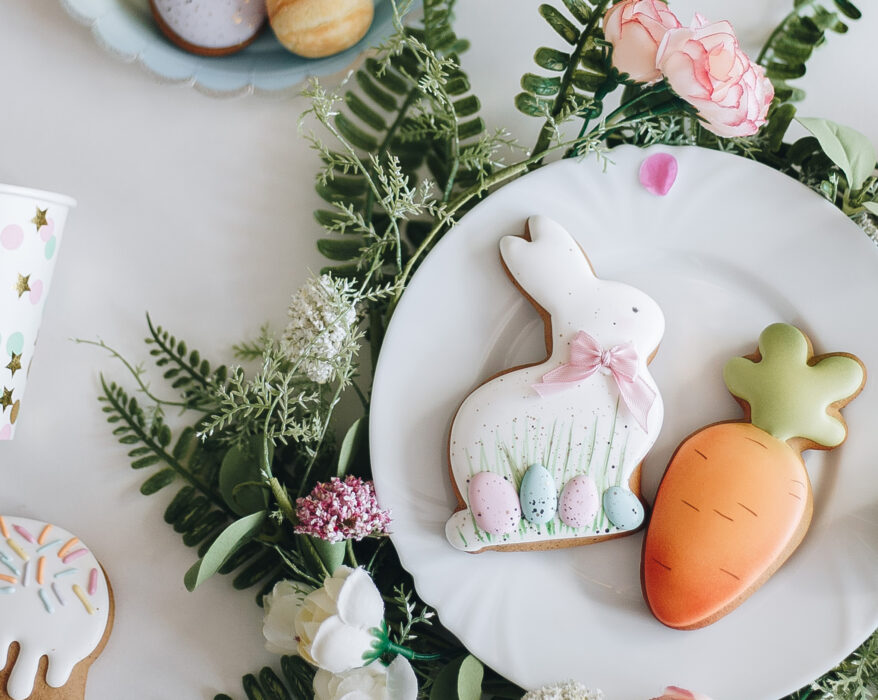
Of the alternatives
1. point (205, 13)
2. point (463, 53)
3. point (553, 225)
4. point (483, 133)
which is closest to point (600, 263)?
point (553, 225)

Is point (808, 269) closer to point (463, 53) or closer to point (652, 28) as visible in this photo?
point (652, 28)

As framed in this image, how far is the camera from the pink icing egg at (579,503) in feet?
2.63

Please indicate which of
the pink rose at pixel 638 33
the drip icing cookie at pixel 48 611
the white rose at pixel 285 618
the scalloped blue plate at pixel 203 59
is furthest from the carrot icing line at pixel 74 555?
the pink rose at pixel 638 33

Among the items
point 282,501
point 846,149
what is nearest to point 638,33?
point 846,149

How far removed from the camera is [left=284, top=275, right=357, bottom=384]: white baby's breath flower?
79 cm

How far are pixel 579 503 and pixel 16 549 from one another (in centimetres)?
69

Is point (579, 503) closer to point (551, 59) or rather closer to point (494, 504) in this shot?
point (494, 504)

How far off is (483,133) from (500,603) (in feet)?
1.92

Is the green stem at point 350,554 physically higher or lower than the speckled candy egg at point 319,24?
lower

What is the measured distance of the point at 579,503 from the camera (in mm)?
802

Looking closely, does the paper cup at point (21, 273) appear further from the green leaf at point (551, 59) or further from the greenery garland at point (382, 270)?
the green leaf at point (551, 59)

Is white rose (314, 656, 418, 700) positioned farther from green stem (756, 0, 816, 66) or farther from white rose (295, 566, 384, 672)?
green stem (756, 0, 816, 66)

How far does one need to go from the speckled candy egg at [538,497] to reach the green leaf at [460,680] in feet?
0.60

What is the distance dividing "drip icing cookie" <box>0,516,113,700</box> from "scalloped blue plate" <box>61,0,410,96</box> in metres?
0.61
